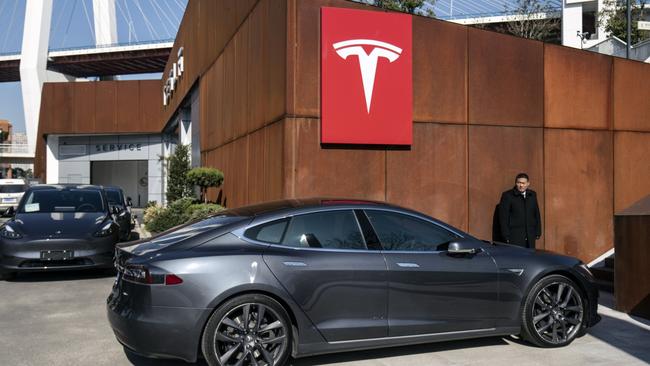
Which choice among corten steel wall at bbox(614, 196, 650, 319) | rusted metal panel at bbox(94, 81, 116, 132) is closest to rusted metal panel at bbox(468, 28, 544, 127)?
corten steel wall at bbox(614, 196, 650, 319)

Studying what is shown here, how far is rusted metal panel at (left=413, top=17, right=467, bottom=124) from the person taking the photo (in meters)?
9.13

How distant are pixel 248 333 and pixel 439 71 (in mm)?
6241

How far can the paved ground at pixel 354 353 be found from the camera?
16.1 feet

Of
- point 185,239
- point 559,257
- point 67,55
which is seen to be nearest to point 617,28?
point 559,257

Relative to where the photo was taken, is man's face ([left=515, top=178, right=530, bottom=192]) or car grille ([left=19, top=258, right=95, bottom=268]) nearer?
man's face ([left=515, top=178, right=530, bottom=192])

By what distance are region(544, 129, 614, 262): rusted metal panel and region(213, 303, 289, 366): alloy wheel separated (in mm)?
6655

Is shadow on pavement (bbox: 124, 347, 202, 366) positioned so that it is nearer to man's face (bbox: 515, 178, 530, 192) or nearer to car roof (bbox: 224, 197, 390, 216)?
car roof (bbox: 224, 197, 390, 216)

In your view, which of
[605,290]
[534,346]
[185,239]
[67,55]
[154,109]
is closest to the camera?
[185,239]

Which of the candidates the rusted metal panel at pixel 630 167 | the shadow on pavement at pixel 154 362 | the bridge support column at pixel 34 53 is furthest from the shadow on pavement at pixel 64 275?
the bridge support column at pixel 34 53

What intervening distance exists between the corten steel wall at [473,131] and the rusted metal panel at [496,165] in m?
0.02

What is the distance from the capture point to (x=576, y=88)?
10094mm

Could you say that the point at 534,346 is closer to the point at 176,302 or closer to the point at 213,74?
the point at 176,302

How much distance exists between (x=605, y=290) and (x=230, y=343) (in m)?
6.18

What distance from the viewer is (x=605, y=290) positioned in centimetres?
827
